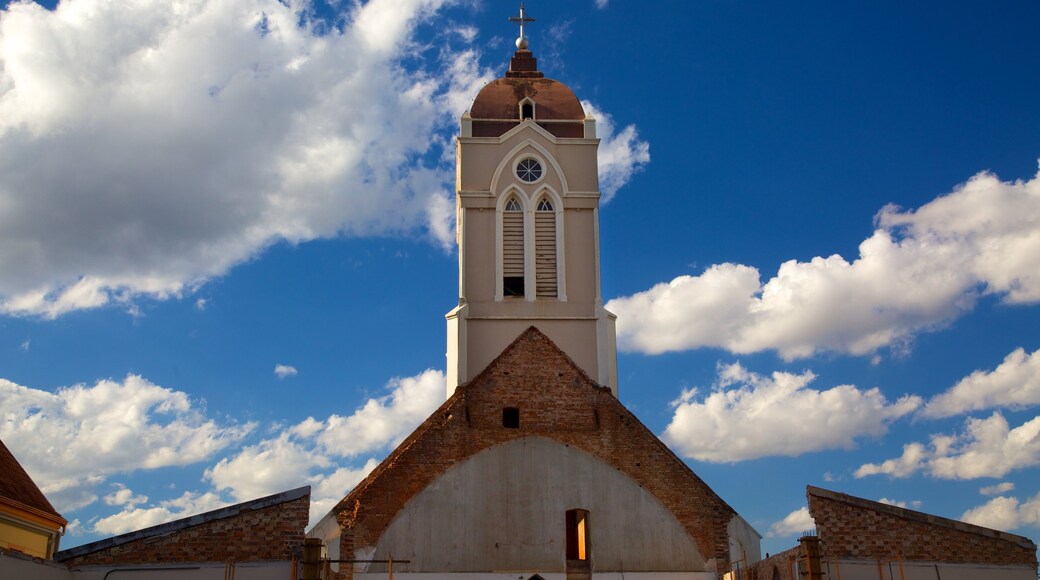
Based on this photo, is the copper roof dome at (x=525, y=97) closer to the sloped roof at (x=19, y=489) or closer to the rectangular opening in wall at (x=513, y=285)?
the rectangular opening in wall at (x=513, y=285)

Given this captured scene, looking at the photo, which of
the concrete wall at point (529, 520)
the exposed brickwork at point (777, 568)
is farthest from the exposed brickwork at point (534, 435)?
the exposed brickwork at point (777, 568)

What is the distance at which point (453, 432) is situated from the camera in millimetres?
24141

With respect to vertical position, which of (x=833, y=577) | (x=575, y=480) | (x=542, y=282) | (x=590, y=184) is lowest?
(x=833, y=577)

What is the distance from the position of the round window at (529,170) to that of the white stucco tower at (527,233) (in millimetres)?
31

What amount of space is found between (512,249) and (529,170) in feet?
8.91

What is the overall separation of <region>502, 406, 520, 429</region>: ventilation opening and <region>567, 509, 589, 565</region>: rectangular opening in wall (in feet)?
7.75

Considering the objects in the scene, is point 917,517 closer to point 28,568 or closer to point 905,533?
point 905,533

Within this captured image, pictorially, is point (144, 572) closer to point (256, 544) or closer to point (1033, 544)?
point (256, 544)

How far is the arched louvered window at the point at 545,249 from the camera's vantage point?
30797mm

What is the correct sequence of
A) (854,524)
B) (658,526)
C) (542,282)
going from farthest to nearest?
(542,282)
(658,526)
(854,524)

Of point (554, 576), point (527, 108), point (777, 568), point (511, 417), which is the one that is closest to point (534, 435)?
point (511, 417)

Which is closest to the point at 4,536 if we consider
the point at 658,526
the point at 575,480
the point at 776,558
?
the point at 575,480

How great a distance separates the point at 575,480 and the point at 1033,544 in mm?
9642

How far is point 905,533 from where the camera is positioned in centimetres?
2158
